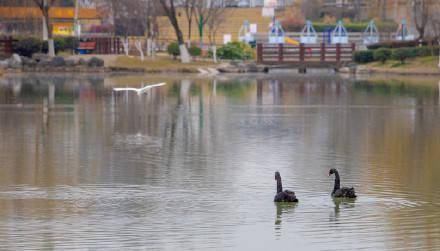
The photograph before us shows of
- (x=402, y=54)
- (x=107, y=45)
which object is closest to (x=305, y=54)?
(x=402, y=54)

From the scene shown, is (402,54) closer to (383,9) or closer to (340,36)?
(340,36)

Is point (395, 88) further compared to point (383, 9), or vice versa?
point (383, 9)

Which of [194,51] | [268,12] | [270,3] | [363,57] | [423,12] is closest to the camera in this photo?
[423,12]

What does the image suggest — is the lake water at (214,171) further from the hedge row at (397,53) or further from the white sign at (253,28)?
the white sign at (253,28)

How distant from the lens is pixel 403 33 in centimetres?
7862

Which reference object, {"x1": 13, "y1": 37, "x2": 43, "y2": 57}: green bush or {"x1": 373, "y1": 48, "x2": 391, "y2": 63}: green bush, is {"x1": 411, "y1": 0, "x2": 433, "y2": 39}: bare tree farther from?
{"x1": 13, "y1": 37, "x2": 43, "y2": 57}: green bush

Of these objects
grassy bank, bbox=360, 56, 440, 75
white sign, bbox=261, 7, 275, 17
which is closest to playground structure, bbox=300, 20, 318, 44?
grassy bank, bbox=360, 56, 440, 75

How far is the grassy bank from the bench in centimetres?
1684

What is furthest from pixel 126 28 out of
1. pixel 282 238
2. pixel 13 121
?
pixel 282 238

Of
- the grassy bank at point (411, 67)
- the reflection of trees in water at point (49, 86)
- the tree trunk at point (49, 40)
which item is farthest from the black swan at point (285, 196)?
the tree trunk at point (49, 40)

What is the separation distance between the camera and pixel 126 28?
254 feet

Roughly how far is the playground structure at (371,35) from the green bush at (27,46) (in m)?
22.7

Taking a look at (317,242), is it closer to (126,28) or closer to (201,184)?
(201,184)

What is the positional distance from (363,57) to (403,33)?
29.8 feet
